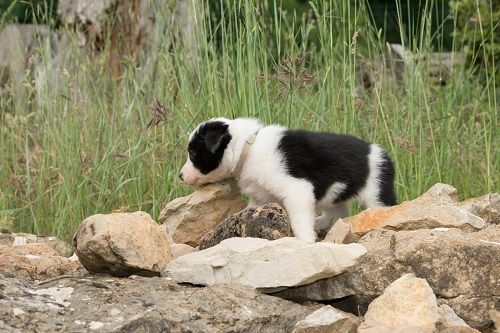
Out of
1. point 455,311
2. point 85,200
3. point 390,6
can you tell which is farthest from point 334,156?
point 390,6

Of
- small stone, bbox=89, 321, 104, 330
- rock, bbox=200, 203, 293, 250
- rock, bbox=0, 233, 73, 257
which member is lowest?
rock, bbox=0, 233, 73, 257

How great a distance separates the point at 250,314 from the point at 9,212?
298 cm

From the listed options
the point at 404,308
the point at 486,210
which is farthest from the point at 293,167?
the point at 404,308

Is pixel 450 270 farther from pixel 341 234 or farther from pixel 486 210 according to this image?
pixel 486 210

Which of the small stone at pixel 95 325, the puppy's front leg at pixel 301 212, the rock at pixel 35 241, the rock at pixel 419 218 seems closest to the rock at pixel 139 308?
the small stone at pixel 95 325

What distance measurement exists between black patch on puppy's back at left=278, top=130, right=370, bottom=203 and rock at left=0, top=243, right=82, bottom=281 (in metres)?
1.36

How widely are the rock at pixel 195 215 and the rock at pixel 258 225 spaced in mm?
713

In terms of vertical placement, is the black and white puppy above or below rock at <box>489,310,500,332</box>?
above

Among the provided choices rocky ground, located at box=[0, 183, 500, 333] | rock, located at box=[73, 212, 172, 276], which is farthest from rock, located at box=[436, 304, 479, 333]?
rock, located at box=[73, 212, 172, 276]

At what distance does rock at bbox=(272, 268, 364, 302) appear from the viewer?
4.39 m

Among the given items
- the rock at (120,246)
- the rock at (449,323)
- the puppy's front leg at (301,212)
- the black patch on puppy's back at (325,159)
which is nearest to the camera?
the rock at (449,323)

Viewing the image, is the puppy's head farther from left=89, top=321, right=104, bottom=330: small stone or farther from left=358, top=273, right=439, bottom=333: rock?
left=89, top=321, right=104, bottom=330: small stone

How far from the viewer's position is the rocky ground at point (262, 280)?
12.8 feet

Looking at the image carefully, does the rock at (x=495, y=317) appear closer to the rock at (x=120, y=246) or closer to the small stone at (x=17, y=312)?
the rock at (x=120, y=246)
